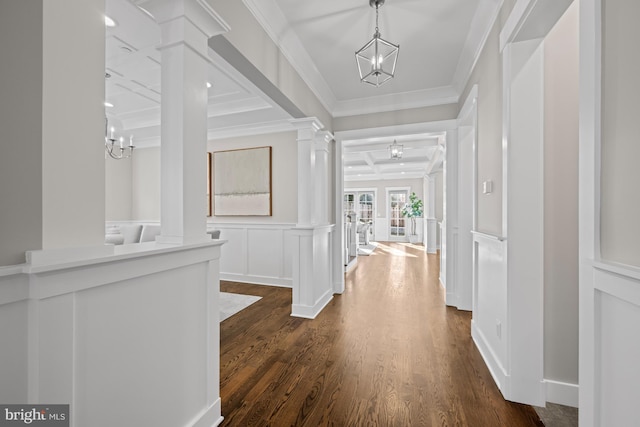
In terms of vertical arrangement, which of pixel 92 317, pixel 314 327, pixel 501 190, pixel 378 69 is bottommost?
pixel 314 327

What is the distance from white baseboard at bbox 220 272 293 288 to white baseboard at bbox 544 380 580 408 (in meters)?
3.20

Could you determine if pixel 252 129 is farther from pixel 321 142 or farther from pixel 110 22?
pixel 110 22

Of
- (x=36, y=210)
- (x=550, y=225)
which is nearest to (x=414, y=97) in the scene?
(x=550, y=225)

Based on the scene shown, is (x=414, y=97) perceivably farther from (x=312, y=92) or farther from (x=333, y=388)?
(x=333, y=388)

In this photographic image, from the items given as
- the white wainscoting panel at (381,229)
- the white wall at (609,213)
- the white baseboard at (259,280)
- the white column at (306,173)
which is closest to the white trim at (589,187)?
the white wall at (609,213)

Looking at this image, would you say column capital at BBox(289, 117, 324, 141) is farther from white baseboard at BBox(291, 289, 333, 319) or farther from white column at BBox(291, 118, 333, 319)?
white baseboard at BBox(291, 289, 333, 319)

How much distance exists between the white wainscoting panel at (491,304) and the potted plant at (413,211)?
7.78m

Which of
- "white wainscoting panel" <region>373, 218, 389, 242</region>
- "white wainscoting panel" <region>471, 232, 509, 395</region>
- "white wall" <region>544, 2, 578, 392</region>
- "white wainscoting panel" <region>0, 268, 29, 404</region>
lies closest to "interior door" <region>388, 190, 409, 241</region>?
"white wainscoting panel" <region>373, 218, 389, 242</region>

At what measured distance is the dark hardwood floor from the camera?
5.02 feet

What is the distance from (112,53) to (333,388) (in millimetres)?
3481

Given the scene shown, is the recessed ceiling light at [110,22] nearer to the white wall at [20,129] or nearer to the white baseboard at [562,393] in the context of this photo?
the white wall at [20,129]

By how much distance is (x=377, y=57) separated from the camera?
6.02 ft

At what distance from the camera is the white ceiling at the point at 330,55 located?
2.02m

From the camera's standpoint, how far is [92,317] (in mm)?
877
